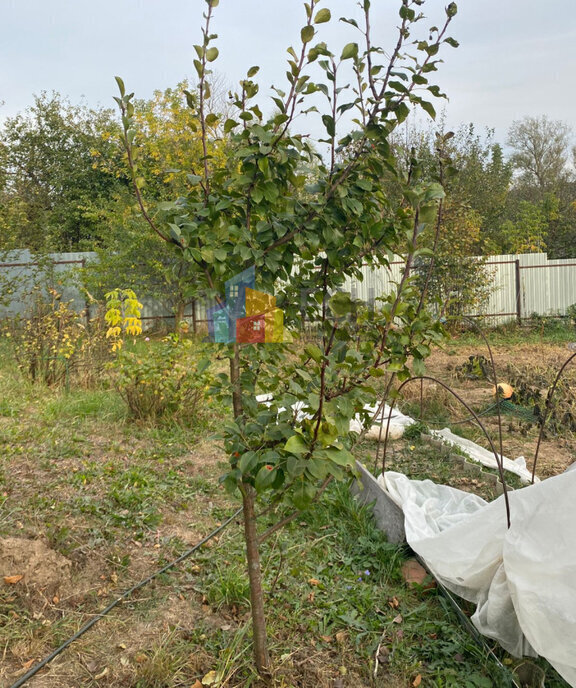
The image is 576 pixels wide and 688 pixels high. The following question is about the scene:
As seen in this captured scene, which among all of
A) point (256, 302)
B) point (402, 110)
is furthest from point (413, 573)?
point (402, 110)

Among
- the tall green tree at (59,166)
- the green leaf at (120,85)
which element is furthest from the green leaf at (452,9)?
the tall green tree at (59,166)

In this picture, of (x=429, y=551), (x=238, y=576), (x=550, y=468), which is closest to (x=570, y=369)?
(x=550, y=468)

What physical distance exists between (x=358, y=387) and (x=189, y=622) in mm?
1456

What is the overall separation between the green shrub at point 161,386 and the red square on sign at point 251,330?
2979mm

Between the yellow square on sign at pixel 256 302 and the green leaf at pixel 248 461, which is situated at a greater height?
the yellow square on sign at pixel 256 302

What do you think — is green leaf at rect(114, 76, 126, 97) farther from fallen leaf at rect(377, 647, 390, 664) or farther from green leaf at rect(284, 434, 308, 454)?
fallen leaf at rect(377, 647, 390, 664)

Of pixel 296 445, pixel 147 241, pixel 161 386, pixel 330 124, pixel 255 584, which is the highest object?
pixel 147 241

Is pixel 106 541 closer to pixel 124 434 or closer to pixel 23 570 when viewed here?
pixel 23 570

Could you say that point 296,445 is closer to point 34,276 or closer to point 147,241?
point 34,276

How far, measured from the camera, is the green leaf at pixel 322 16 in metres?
1.48

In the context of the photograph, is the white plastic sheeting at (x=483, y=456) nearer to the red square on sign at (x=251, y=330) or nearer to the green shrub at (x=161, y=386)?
the green shrub at (x=161, y=386)

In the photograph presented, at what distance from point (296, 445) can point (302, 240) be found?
0.63 meters

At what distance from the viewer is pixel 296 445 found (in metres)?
1.39

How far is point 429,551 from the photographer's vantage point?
8.23 feet
